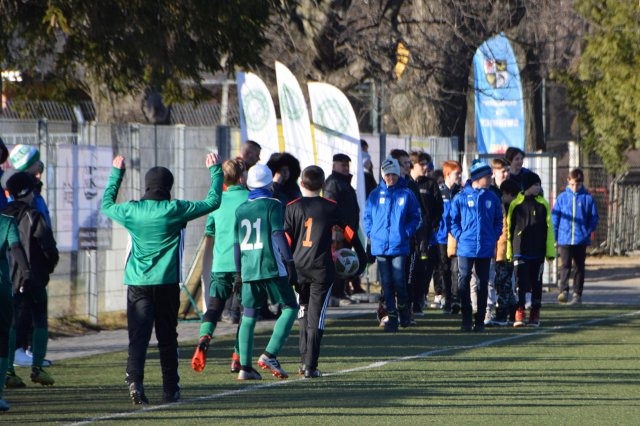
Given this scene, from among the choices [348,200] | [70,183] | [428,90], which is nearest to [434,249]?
[348,200]

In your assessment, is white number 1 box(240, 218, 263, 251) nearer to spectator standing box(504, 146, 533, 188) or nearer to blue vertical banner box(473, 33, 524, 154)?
spectator standing box(504, 146, 533, 188)

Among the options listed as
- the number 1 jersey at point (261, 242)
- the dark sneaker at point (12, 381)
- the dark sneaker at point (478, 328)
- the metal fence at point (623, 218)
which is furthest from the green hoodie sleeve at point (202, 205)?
the metal fence at point (623, 218)

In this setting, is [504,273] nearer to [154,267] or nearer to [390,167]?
[390,167]

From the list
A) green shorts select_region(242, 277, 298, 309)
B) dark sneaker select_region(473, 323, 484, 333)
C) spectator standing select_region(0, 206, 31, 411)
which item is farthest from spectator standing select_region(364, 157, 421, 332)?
spectator standing select_region(0, 206, 31, 411)

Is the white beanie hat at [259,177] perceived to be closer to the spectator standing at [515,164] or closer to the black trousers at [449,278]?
the spectator standing at [515,164]

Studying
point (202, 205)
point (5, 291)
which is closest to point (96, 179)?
point (202, 205)

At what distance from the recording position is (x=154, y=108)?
25797mm

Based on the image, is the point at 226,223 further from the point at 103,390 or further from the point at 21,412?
the point at 21,412

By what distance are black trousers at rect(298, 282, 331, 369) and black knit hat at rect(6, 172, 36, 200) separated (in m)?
2.42

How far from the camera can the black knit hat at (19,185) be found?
10789 mm

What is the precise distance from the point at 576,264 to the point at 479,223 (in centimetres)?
481

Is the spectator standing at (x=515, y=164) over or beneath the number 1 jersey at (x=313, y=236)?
over

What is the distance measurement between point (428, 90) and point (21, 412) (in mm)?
16668

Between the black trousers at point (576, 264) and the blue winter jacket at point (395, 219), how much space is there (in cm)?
520
